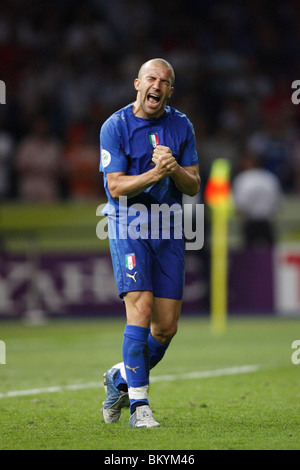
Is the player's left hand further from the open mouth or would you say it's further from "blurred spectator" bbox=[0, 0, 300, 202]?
"blurred spectator" bbox=[0, 0, 300, 202]

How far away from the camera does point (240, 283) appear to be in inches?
613

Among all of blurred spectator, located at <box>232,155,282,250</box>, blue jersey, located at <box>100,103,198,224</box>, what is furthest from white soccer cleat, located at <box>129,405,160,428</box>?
blurred spectator, located at <box>232,155,282,250</box>

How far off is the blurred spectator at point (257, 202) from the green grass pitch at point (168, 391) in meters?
2.00

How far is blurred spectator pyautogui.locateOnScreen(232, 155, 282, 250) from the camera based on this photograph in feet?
51.1

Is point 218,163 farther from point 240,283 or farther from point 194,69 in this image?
point 194,69

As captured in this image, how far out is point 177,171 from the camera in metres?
5.88

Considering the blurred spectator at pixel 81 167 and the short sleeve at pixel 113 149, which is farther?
the blurred spectator at pixel 81 167

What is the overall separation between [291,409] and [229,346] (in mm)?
5151

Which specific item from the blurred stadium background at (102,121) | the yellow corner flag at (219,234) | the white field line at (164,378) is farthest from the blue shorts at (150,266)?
the blurred stadium background at (102,121)

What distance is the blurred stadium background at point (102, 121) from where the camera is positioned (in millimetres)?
15000

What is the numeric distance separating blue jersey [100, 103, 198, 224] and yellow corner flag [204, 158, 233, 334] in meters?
8.02

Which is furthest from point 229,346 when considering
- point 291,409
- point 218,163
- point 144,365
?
point 144,365

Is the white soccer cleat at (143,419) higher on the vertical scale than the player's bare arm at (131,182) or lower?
lower

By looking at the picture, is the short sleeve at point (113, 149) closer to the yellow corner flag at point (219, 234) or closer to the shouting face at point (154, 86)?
the shouting face at point (154, 86)
